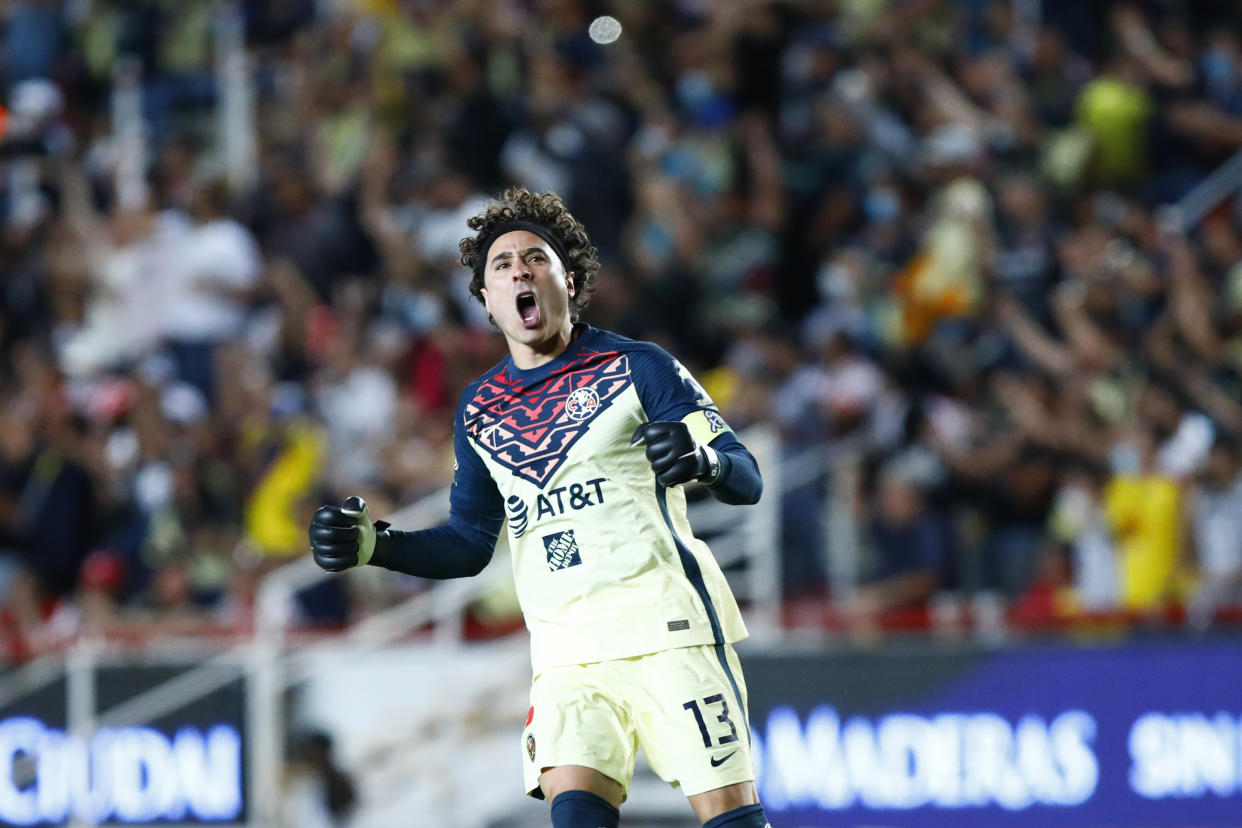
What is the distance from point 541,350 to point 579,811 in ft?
4.62

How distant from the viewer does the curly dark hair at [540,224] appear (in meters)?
5.62

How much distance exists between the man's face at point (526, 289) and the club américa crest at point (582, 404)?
0.69 ft

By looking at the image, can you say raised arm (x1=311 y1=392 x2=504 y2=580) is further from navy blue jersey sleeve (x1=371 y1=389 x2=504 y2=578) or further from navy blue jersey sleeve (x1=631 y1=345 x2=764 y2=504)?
navy blue jersey sleeve (x1=631 y1=345 x2=764 y2=504)

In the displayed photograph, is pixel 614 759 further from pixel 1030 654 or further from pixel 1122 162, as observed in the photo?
pixel 1122 162

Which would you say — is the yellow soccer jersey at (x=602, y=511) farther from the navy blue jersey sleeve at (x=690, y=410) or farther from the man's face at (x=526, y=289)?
the man's face at (x=526, y=289)

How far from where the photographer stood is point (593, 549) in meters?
5.22

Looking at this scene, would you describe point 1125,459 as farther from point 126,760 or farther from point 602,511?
point 126,760

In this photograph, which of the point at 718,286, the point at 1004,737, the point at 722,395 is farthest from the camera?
the point at 718,286

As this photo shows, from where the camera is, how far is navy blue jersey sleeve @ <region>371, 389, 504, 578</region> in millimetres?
5441

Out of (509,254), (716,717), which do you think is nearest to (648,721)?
(716,717)

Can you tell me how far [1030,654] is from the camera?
32.2 ft

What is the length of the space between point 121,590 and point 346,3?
20.2ft

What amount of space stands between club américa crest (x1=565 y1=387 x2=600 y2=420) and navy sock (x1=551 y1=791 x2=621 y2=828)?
43.5 inches

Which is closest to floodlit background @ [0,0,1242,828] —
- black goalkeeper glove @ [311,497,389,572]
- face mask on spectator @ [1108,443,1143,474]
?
face mask on spectator @ [1108,443,1143,474]
